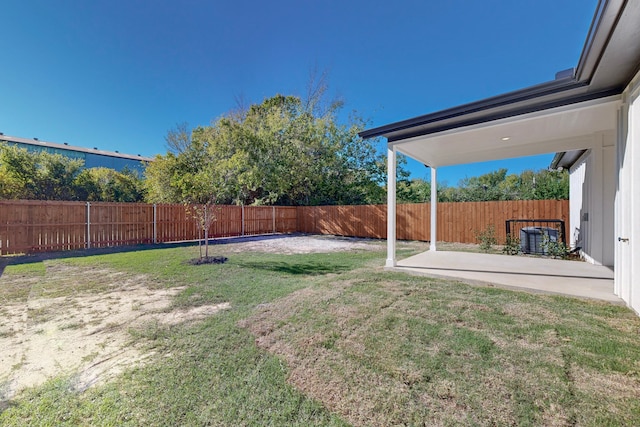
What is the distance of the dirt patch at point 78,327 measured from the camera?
6.91 ft

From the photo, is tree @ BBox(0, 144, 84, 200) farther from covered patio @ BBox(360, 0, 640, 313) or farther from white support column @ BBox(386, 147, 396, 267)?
white support column @ BBox(386, 147, 396, 267)

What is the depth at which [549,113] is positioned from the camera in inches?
154

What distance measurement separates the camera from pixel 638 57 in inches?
107

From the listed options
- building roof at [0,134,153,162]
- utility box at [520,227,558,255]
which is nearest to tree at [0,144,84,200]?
building roof at [0,134,153,162]

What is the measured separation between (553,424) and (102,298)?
16.8 feet

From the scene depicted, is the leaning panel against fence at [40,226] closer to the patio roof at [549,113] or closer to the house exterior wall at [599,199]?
the patio roof at [549,113]

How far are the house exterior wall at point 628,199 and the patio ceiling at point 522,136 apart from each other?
1.57 ft

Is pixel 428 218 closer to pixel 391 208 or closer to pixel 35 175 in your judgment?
pixel 391 208

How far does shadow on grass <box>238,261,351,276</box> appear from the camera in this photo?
17.8 ft

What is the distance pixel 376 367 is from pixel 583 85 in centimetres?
429

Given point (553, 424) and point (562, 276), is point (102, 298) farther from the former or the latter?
point (562, 276)

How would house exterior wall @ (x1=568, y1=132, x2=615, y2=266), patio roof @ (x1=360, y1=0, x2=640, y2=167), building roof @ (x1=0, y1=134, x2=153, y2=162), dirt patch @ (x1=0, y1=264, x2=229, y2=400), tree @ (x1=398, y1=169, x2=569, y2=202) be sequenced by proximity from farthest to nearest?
building roof @ (x1=0, y1=134, x2=153, y2=162), tree @ (x1=398, y1=169, x2=569, y2=202), house exterior wall @ (x1=568, y1=132, x2=615, y2=266), patio roof @ (x1=360, y1=0, x2=640, y2=167), dirt patch @ (x1=0, y1=264, x2=229, y2=400)

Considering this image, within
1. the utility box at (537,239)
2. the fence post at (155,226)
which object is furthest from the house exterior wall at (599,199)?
the fence post at (155,226)

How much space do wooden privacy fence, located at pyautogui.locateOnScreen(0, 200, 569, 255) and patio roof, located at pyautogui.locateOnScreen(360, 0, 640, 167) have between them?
3.23 m
